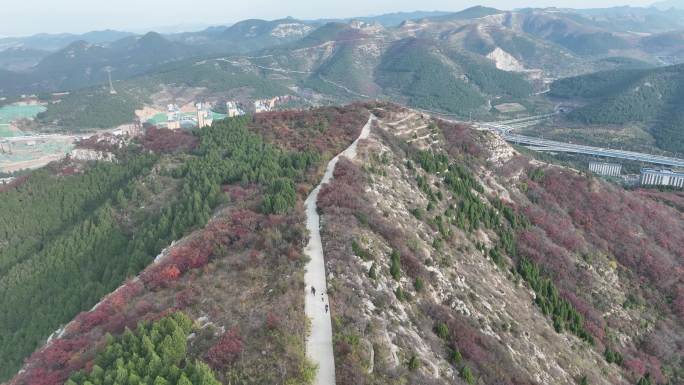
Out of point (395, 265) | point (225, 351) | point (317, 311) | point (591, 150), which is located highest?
point (225, 351)

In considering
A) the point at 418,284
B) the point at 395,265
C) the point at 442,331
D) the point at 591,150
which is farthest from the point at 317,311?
the point at 591,150

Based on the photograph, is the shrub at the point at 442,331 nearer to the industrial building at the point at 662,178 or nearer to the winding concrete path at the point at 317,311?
the winding concrete path at the point at 317,311

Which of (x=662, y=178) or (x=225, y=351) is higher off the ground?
(x=225, y=351)

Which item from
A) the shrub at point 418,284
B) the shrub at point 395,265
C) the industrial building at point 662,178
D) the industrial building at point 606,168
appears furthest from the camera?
the industrial building at point 606,168

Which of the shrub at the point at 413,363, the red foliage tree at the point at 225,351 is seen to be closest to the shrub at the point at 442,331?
the shrub at the point at 413,363

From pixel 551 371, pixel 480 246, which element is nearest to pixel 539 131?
pixel 480 246

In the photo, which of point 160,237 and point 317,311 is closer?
point 317,311

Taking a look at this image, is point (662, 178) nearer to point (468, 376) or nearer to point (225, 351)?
point (468, 376)
